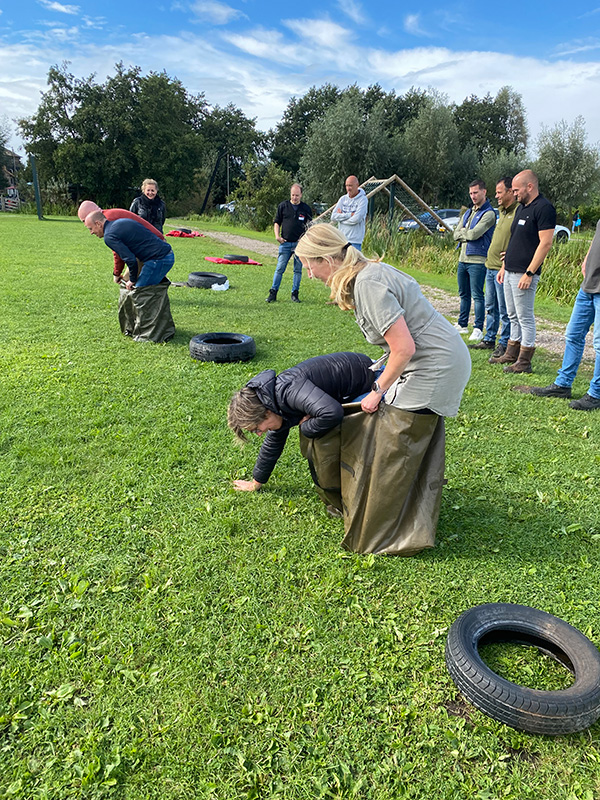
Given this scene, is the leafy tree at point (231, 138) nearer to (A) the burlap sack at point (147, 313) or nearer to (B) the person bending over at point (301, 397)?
(A) the burlap sack at point (147, 313)

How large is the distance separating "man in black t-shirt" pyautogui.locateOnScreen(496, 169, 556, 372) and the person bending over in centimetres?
362

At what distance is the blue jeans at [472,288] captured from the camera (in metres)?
7.56

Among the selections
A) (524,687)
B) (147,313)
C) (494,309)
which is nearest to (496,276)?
(494,309)

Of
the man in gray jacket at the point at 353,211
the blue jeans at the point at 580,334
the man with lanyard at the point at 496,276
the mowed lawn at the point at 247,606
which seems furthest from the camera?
the man in gray jacket at the point at 353,211

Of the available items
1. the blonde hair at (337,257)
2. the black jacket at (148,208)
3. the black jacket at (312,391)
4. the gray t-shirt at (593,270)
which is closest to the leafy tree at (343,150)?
the black jacket at (148,208)

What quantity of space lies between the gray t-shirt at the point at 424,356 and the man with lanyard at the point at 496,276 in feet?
14.5

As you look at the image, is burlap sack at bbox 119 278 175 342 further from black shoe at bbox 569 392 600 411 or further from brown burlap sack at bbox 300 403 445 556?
black shoe at bbox 569 392 600 411

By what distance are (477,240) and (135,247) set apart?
4.59 m

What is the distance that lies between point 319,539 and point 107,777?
1664 mm

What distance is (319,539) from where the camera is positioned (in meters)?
3.30

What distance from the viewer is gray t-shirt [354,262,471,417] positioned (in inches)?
110

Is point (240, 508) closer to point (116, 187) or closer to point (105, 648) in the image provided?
point (105, 648)

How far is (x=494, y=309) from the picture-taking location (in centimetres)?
737

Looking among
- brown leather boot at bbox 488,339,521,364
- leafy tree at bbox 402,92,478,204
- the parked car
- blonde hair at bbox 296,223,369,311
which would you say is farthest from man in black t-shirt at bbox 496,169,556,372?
leafy tree at bbox 402,92,478,204
